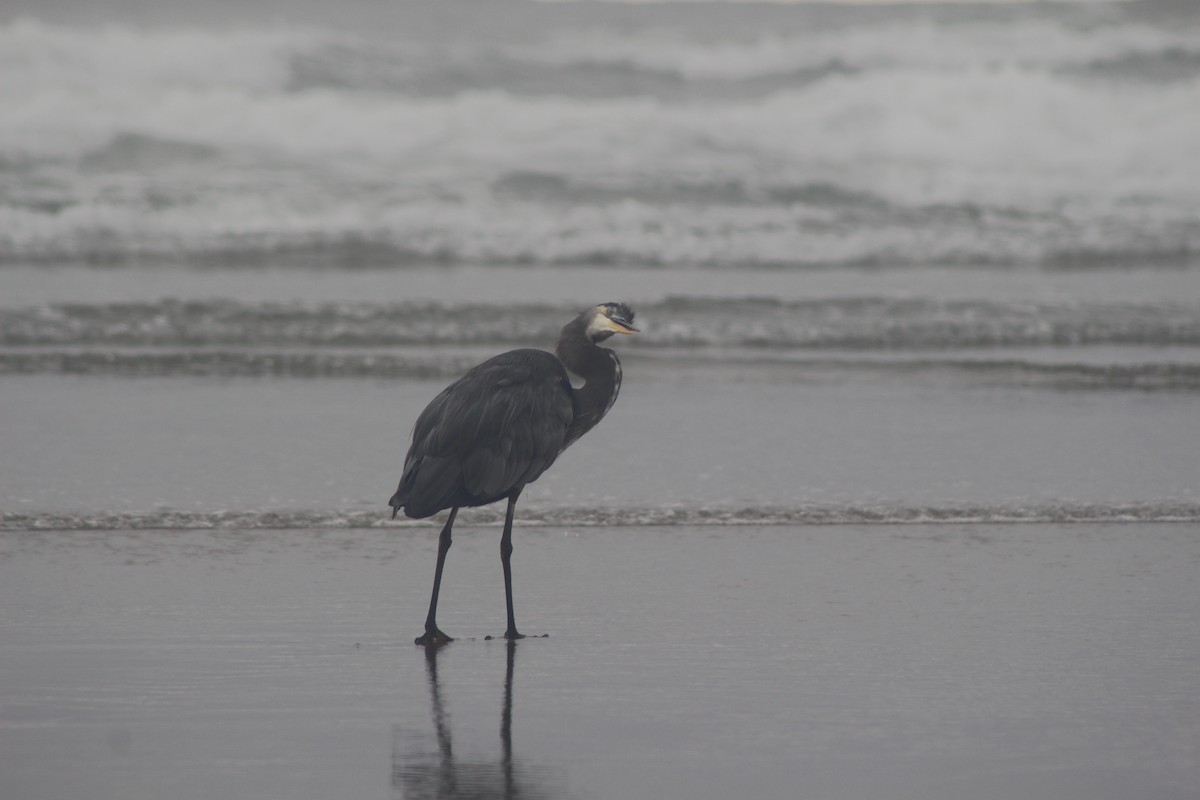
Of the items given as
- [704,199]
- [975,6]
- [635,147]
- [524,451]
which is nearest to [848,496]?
[524,451]

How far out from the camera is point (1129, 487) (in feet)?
20.7

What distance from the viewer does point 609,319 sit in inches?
190

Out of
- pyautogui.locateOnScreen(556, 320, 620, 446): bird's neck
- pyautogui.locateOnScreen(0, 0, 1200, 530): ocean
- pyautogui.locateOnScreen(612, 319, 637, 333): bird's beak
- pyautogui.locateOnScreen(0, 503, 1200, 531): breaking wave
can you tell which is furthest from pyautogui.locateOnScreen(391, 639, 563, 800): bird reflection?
pyautogui.locateOnScreen(0, 0, 1200, 530): ocean

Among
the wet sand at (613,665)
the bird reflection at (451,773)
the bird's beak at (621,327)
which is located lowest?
the bird reflection at (451,773)

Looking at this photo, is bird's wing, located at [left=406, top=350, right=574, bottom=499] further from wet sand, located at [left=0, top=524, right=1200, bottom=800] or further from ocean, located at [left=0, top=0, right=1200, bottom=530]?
ocean, located at [left=0, top=0, right=1200, bottom=530]

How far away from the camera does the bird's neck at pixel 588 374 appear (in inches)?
191

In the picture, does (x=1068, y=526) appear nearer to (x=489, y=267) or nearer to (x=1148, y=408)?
(x=1148, y=408)

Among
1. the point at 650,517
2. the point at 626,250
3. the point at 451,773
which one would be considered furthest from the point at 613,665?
the point at 626,250

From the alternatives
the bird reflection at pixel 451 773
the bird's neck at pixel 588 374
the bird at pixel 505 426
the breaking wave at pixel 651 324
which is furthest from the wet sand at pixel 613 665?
the breaking wave at pixel 651 324

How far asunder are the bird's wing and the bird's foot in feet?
1.21

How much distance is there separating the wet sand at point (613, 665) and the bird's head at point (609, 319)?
787 millimetres

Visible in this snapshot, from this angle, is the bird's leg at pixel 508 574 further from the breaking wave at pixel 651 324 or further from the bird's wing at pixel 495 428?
the breaking wave at pixel 651 324

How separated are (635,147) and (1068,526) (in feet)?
42.1

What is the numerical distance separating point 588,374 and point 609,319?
0.19m
